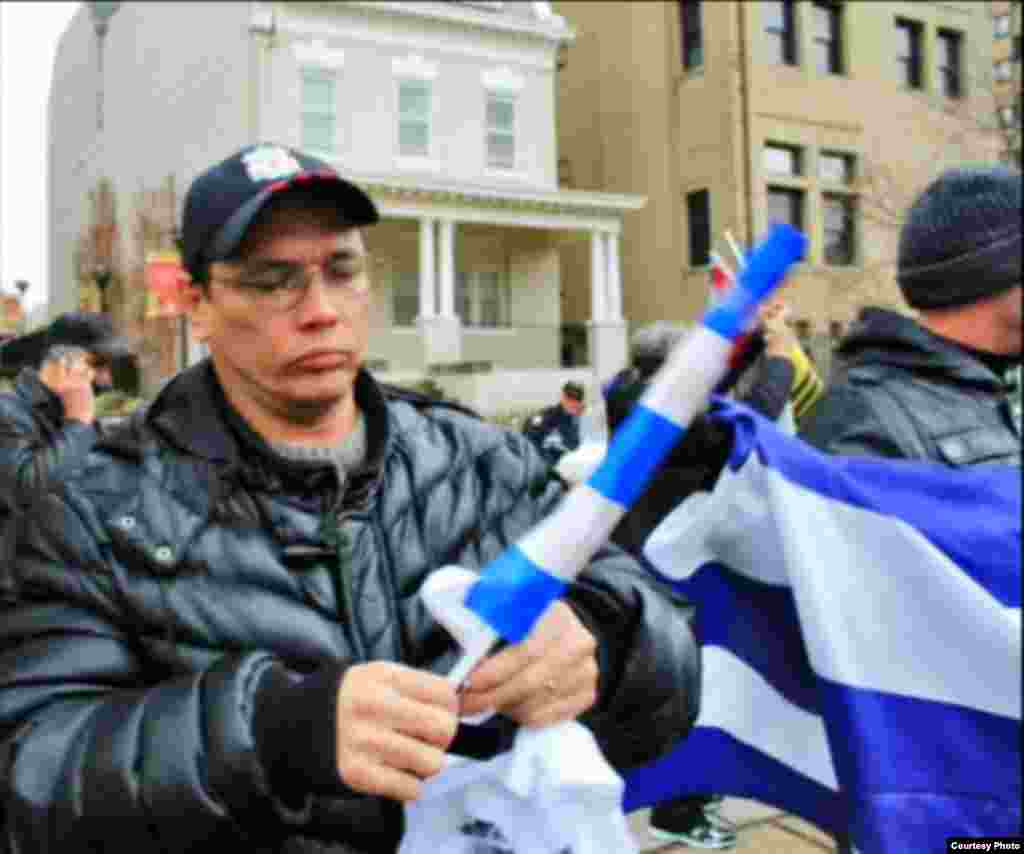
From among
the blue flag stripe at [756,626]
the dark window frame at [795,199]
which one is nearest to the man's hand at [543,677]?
the blue flag stripe at [756,626]

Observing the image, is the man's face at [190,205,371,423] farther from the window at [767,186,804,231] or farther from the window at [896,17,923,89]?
the window at [896,17,923,89]

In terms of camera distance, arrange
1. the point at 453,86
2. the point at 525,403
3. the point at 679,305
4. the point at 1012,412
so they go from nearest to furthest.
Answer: the point at 1012,412, the point at 525,403, the point at 453,86, the point at 679,305

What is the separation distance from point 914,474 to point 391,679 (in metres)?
0.93

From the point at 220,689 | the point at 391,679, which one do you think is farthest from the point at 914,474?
the point at 220,689

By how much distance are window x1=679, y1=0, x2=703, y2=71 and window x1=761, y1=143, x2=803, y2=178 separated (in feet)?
8.50

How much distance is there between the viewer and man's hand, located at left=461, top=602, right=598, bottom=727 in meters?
1.29

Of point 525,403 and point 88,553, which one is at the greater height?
point 525,403

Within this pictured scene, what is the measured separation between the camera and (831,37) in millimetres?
23547

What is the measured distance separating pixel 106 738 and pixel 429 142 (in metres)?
20.4

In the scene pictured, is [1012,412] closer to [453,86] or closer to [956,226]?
[956,226]

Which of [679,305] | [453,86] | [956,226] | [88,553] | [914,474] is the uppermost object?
[453,86]

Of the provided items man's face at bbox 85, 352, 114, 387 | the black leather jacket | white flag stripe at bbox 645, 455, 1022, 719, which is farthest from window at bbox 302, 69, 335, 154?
white flag stripe at bbox 645, 455, 1022, 719

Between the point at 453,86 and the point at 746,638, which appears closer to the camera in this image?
the point at 746,638

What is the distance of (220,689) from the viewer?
4.45ft
